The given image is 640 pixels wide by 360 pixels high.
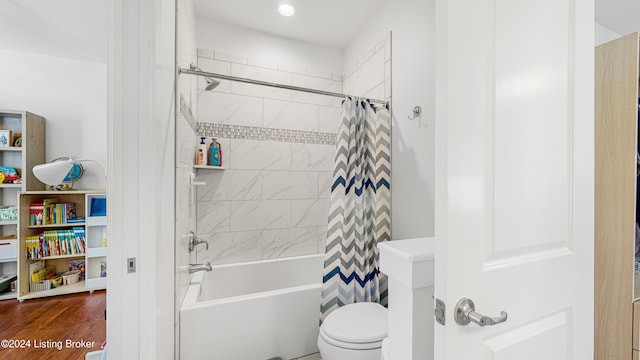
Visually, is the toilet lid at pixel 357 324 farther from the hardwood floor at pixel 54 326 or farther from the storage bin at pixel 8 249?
the storage bin at pixel 8 249

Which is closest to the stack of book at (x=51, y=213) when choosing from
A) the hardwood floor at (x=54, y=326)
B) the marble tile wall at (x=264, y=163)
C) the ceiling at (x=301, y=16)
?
the hardwood floor at (x=54, y=326)

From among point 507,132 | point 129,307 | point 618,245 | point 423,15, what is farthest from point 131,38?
point 618,245

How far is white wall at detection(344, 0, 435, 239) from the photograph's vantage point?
1655 millimetres

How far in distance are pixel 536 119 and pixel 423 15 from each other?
4.37 ft

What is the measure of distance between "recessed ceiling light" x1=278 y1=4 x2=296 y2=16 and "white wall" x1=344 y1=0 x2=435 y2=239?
0.73m

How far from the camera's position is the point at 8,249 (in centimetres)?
264

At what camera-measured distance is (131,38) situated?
3.04 feet

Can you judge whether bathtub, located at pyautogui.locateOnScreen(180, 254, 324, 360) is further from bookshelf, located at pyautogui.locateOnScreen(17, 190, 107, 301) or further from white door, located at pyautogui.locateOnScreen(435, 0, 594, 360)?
bookshelf, located at pyautogui.locateOnScreen(17, 190, 107, 301)

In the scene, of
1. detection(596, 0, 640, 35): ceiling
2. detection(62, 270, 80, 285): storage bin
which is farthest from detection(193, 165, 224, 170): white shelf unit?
detection(596, 0, 640, 35): ceiling

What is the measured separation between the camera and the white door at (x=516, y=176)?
59 centimetres

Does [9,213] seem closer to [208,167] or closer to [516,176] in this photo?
[208,167]

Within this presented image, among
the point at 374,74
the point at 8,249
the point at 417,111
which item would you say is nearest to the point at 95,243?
the point at 8,249

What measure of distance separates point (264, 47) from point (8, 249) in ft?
11.0

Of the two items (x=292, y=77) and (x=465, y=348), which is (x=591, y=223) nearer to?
(x=465, y=348)
